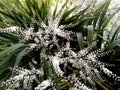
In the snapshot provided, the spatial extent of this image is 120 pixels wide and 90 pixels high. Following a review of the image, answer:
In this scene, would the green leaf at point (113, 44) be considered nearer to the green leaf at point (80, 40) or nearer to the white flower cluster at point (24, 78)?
the green leaf at point (80, 40)

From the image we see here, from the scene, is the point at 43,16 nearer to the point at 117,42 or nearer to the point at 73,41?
the point at 73,41

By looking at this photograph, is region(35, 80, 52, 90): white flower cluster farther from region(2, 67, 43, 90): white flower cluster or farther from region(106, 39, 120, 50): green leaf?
region(106, 39, 120, 50): green leaf

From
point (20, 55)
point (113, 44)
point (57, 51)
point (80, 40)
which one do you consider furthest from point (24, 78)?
point (113, 44)

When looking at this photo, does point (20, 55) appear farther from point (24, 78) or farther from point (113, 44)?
point (113, 44)

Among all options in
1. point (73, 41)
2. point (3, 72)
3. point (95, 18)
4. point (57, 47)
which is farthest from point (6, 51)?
point (95, 18)

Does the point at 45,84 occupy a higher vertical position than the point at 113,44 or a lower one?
lower

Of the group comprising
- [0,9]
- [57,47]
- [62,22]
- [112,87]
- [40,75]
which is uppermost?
→ [0,9]

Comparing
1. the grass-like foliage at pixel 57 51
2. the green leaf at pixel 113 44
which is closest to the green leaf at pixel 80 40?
the grass-like foliage at pixel 57 51

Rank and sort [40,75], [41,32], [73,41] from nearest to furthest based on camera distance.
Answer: [40,75], [41,32], [73,41]

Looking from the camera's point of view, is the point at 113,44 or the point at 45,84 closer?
the point at 45,84

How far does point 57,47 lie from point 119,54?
0.58 meters

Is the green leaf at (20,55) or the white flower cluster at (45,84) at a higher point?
the green leaf at (20,55)

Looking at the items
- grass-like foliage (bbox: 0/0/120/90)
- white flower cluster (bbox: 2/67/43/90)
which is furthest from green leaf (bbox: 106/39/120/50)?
white flower cluster (bbox: 2/67/43/90)

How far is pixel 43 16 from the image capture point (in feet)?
11.8
